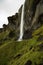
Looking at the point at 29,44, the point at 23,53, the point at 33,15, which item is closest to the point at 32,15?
the point at 33,15

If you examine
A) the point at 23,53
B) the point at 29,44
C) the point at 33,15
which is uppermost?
the point at 33,15

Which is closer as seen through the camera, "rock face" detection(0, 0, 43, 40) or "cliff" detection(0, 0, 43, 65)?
"cliff" detection(0, 0, 43, 65)

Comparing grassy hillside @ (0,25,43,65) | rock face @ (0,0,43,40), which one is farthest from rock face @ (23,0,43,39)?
grassy hillside @ (0,25,43,65)

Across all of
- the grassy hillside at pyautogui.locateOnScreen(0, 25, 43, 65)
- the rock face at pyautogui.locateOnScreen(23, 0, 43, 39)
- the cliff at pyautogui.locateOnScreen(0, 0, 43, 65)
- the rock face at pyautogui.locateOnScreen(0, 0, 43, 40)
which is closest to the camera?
the grassy hillside at pyautogui.locateOnScreen(0, 25, 43, 65)

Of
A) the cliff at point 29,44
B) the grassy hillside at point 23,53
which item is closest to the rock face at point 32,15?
the cliff at point 29,44

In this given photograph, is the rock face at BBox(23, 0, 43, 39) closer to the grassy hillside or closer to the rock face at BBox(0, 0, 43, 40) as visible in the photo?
the rock face at BBox(0, 0, 43, 40)

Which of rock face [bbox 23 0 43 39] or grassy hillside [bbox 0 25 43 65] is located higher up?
rock face [bbox 23 0 43 39]

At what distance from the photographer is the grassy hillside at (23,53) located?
76188 mm

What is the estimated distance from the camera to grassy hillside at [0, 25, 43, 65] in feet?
250

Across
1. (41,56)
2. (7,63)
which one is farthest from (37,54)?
(7,63)

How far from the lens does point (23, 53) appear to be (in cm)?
9669

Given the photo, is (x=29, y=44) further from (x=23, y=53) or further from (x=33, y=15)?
(x=33, y=15)

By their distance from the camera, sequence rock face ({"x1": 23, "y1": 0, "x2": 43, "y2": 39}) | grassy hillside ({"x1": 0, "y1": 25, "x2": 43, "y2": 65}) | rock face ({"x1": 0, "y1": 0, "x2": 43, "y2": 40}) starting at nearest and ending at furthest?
grassy hillside ({"x1": 0, "y1": 25, "x2": 43, "y2": 65}), rock face ({"x1": 0, "y1": 0, "x2": 43, "y2": 40}), rock face ({"x1": 23, "y1": 0, "x2": 43, "y2": 39})

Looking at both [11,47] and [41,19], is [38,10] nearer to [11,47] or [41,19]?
[41,19]
